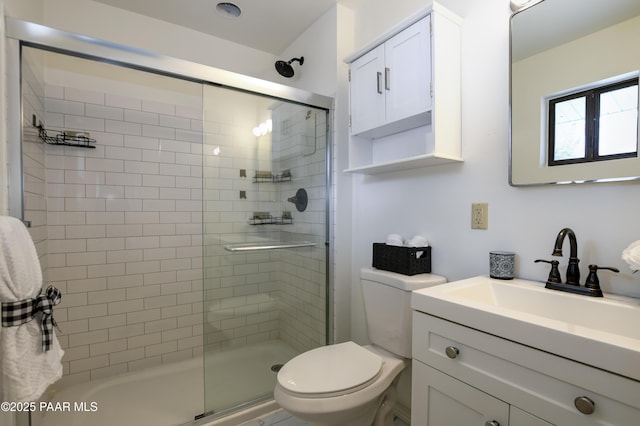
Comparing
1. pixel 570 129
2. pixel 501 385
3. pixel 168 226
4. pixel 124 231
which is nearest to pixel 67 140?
pixel 124 231

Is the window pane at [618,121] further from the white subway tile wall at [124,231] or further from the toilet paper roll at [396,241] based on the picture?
the white subway tile wall at [124,231]

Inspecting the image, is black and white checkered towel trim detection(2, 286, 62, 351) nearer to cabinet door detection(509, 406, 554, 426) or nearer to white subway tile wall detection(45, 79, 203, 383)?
white subway tile wall detection(45, 79, 203, 383)

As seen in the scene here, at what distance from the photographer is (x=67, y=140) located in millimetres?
2029

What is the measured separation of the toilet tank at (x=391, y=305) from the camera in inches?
55.8

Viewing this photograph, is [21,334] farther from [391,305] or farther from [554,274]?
[554,274]

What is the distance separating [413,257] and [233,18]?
2159 mm

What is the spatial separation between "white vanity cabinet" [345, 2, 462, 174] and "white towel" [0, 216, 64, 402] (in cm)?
151

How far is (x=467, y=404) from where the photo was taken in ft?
2.97

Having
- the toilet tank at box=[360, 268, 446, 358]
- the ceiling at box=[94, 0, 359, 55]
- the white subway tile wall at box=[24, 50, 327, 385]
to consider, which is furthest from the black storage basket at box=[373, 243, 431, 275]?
the ceiling at box=[94, 0, 359, 55]

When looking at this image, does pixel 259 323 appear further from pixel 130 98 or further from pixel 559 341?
pixel 130 98

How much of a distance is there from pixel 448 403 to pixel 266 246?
4.77ft

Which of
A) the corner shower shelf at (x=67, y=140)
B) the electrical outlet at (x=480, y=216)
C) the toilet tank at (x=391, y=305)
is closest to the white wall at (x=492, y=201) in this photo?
the electrical outlet at (x=480, y=216)

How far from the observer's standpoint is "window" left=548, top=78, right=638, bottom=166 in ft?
3.17

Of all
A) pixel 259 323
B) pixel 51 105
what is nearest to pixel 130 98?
pixel 51 105
